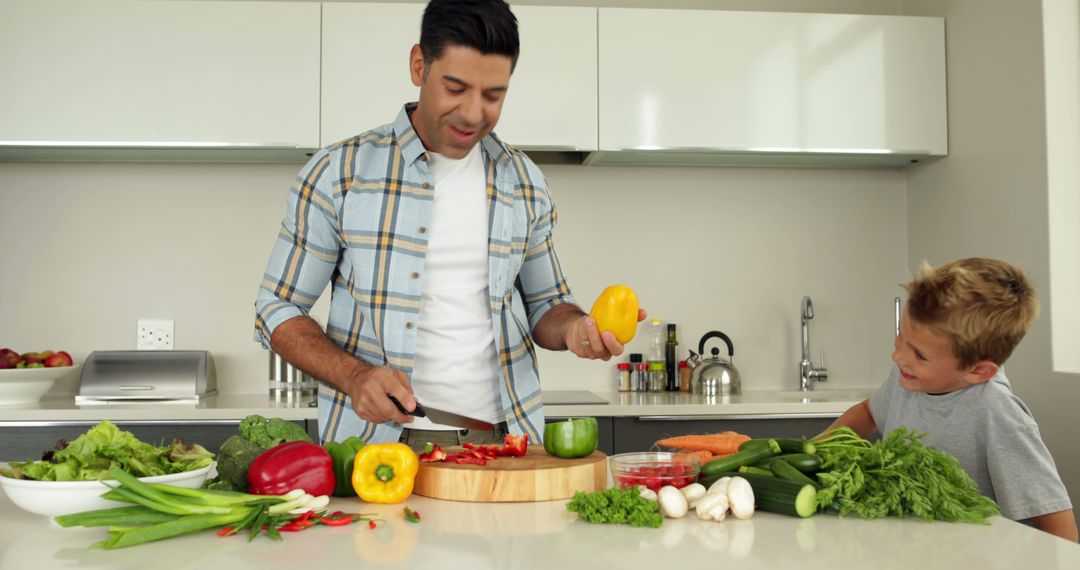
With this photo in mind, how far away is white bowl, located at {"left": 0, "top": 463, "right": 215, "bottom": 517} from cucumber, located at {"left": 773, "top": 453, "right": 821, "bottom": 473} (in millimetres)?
846

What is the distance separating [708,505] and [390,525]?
0.42m

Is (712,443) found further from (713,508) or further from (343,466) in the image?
(343,466)

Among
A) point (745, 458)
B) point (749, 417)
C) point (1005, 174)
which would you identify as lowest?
point (749, 417)

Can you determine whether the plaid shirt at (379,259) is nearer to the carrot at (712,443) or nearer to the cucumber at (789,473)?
the carrot at (712,443)

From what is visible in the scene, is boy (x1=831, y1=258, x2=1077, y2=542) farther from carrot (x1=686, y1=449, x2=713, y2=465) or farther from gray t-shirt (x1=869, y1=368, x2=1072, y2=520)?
carrot (x1=686, y1=449, x2=713, y2=465)

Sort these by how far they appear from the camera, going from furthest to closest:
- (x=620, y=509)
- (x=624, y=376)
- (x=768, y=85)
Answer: (x=624, y=376) → (x=768, y=85) → (x=620, y=509)

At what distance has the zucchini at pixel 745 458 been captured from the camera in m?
1.42

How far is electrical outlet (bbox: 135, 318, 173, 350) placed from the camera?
11.3ft

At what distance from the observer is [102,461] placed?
128cm

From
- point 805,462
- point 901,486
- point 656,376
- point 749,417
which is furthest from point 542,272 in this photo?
point 656,376

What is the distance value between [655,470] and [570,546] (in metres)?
0.26

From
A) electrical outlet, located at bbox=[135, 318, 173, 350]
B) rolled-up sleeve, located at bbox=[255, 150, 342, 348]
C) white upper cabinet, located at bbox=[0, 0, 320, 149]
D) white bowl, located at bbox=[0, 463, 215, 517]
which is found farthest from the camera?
electrical outlet, located at bbox=[135, 318, 173, 350]

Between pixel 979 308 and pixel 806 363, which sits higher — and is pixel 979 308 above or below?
above

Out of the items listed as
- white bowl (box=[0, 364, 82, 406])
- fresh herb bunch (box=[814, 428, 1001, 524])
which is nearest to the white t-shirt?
fresh herb bunch (box=[814, 428, 1001, 524])
